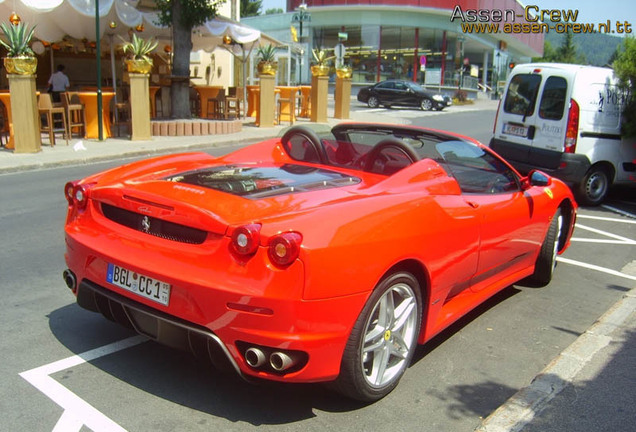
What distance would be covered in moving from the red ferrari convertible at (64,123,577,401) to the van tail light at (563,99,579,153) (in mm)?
5140

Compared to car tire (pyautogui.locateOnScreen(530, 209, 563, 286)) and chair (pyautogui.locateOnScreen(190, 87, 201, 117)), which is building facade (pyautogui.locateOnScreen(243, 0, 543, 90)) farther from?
car tire (pyautogui.locateOnScreen(530, 209, 563, 286))

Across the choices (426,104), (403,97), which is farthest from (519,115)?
(403,97)

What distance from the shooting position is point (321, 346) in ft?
9.46

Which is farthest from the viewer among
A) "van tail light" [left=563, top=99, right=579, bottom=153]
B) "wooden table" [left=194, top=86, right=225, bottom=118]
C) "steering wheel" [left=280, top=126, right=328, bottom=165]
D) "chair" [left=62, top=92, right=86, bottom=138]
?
"wooden table" [left=194, top=86, right=225, bottom=118]

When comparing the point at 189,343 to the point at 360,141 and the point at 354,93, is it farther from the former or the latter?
the point at 354,93

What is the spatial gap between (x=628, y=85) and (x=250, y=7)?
79.7 m

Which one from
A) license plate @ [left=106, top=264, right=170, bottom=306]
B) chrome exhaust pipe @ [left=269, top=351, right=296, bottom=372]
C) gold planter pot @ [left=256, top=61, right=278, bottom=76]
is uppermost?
gold planter pot @ [left=256, top=61, right=278, bottom=76]

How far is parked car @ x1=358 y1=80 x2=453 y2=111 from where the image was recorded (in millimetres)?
32312

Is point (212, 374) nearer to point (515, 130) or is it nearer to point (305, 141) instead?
point (305, 141)

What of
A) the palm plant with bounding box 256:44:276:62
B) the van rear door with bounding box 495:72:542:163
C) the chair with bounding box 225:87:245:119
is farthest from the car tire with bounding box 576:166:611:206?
the chair with bounding box 225:87:245:119

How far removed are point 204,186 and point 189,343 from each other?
959mm

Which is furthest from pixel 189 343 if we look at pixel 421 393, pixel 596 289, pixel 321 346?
pixel 596 289

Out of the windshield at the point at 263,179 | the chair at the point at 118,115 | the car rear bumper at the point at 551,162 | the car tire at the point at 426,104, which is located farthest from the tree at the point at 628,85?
the car tire at the point at 426,104

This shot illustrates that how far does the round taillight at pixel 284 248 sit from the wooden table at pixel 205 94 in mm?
18345
